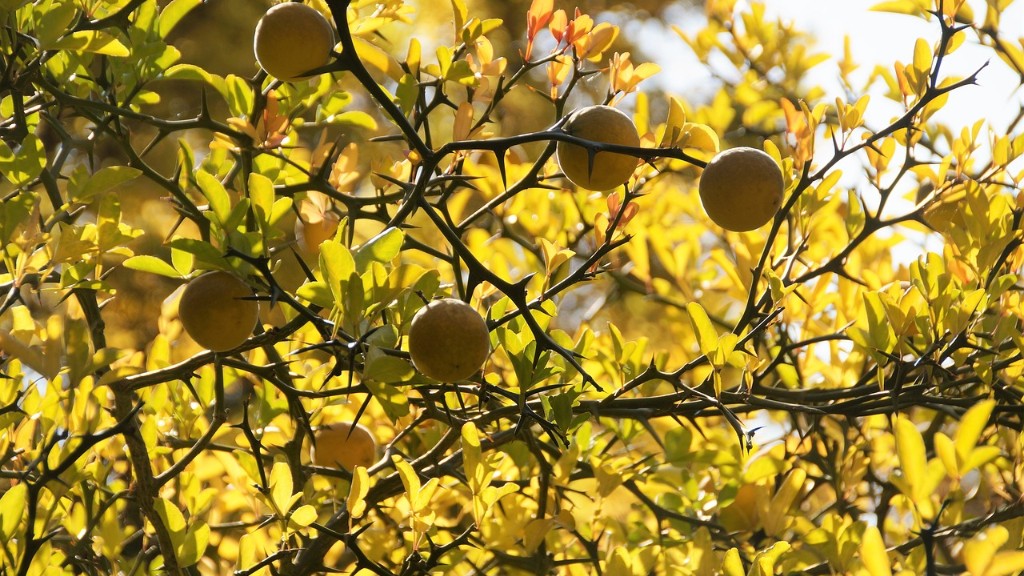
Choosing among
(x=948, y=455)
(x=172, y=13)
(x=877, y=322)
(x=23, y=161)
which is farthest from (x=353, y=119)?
(x=948, y=455)

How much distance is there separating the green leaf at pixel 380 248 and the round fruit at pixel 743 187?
268 millimetres

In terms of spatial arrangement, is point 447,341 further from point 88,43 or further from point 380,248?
point 88,43

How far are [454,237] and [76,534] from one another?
1.83ft

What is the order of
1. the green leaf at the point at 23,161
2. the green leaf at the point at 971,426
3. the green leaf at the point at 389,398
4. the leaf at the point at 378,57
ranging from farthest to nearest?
the leaf at the point at 378,57 < the green leaf at the point at 23,161 < the green leaf at the point at 389,398 < the green leaf at the point at 971,426

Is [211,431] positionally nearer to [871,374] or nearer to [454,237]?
[454,237]

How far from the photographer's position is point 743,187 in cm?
74

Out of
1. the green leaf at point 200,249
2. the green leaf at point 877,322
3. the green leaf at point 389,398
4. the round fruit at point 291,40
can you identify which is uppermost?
the round fruit at point 291,40

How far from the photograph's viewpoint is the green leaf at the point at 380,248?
659 mm

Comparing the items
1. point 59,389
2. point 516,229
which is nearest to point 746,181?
point 59,389

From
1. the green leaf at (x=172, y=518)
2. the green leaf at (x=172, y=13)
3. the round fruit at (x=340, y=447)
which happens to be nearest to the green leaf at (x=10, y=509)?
the green leaf at (x=172, y=518)

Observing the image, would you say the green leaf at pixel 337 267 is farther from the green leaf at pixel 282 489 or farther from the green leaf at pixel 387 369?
the green leaf at pixel 282 489

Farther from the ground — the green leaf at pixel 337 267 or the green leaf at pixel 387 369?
the green leaf at pixel 337 267

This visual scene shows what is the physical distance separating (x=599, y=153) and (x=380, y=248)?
7.5 inches

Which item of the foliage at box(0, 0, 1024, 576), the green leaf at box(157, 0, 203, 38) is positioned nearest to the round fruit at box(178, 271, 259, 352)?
the foliage at box(0, 0, 1024, 576)
